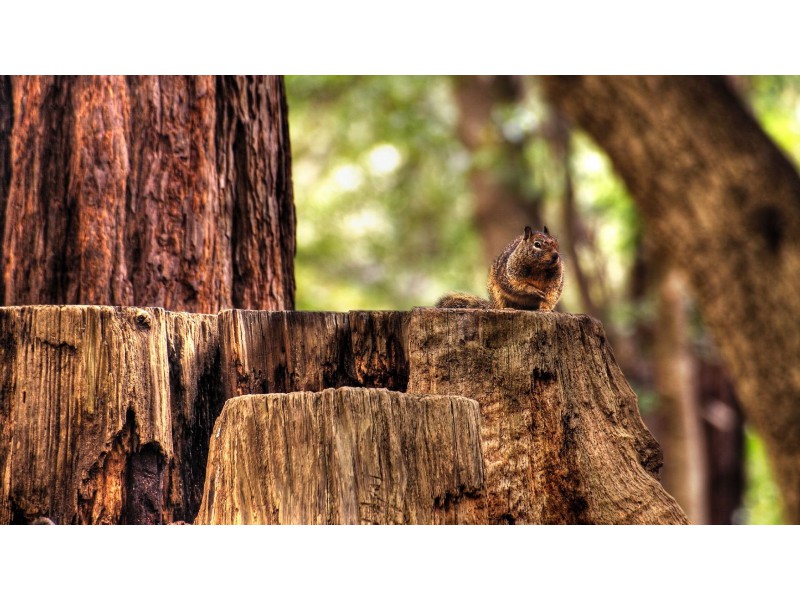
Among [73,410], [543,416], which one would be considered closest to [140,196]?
[73,410]

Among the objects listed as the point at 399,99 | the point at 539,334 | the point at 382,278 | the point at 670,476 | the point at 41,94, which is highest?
the point at 399,99

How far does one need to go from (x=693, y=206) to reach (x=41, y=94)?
154 inches

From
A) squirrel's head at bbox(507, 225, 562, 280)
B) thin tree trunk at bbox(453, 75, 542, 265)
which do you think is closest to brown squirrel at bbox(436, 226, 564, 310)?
squirrel's head at bbox(507, 225, 562, 280)

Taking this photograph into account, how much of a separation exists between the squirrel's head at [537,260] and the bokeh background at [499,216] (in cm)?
471

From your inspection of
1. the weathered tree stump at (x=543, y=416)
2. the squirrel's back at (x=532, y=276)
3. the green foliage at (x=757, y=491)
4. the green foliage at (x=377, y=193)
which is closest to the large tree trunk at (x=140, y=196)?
the squirrel's back at (x=532, y=276)

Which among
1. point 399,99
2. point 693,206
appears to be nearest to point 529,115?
point 399,99

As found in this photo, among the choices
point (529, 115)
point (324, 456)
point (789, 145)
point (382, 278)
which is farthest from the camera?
point (382, 278)

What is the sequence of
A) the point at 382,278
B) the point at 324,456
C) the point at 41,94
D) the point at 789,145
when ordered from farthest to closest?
the point at 382,278, the point at 789,145, the point at 41,94, the point at 324,456

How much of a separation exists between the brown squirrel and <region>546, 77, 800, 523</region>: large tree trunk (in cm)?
315

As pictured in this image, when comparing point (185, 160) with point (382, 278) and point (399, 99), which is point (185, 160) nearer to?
point (399, 99)

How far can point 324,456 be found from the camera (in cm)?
221

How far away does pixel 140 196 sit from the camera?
349cm

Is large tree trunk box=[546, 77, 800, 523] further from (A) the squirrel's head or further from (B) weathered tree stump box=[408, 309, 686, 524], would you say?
(B) weathered tree stump box=[408, 309, 686, 524]

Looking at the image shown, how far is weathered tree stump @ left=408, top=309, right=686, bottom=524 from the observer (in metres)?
2.46
